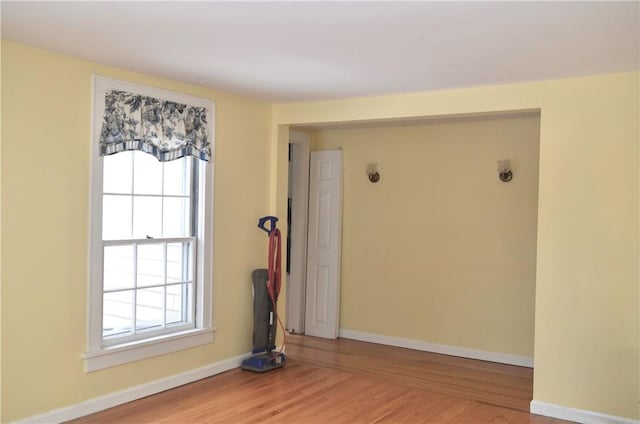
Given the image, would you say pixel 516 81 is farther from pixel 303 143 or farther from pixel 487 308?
pixel 303 143

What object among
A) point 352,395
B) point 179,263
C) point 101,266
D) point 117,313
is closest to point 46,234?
point 101,266

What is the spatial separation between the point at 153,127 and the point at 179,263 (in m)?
1.18

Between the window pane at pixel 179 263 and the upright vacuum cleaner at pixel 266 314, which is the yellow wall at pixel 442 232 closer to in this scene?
the upright vacuum cleaner at pixel 266 314

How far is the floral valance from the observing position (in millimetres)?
4254

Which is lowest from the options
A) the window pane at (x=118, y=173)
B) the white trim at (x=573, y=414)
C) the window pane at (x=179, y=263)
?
the white trim at (x=573, y=414)

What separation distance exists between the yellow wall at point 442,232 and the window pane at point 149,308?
2555mm

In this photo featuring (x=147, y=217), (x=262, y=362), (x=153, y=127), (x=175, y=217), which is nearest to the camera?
(x=153, y=127)

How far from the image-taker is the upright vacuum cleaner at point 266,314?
540 cm

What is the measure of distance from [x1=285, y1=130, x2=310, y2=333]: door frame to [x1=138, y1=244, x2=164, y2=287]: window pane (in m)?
2.30

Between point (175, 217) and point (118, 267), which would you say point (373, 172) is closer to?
A: point (175, 217)

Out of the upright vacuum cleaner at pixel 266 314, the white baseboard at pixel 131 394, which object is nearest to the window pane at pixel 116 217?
the white baseboard at pixel 131 394

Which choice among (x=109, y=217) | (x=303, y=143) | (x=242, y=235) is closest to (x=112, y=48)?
(x=109, y=217)

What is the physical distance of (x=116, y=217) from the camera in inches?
173

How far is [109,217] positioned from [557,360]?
347 centimetres
